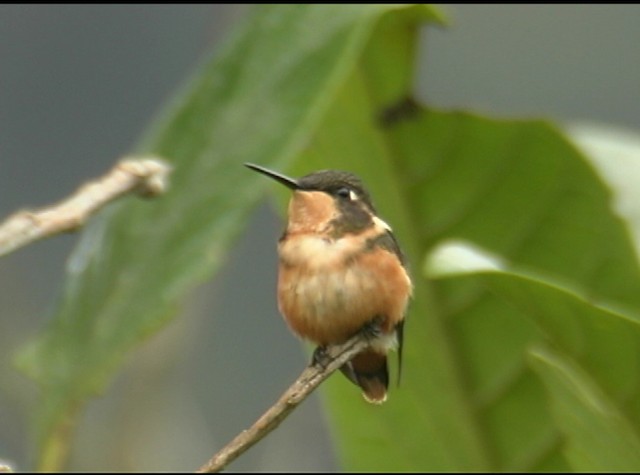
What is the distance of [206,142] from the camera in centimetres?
237

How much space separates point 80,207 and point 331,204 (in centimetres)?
54

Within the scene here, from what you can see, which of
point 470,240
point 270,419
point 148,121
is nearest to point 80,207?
point 270,419

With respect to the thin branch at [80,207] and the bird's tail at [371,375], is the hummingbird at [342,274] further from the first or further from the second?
the thin branch at [80,207]

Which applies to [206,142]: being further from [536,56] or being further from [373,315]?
[536,56]

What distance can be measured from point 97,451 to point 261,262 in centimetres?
224

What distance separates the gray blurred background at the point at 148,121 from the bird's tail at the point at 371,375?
0.57 metres

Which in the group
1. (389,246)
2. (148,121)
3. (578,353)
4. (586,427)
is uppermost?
(148,121)

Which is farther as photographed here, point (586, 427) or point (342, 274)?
point (342, 274)

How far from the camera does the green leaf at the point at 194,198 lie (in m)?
2.20

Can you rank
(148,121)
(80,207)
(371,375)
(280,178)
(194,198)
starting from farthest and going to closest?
1. (148,121)
2. (194,198)
3. (371,375)
4. (280,178)
5. (80,207)

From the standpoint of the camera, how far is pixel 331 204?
2.05 metres

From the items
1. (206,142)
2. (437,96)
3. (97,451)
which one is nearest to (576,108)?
(437,96)

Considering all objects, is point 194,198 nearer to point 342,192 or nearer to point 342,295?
point 342,192

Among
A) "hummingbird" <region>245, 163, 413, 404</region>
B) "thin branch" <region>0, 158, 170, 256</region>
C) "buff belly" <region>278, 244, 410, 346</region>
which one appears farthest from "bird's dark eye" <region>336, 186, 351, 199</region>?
"thin branch" <region>0, 158, 170, 256</region>
